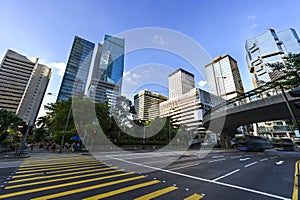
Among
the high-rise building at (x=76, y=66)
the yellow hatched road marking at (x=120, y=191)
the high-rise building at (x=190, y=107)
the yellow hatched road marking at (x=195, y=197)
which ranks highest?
the high-rise building at (x=76, y=66)

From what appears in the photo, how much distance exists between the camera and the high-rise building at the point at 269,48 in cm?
7000

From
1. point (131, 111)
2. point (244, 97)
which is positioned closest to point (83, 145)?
point (131, 111)

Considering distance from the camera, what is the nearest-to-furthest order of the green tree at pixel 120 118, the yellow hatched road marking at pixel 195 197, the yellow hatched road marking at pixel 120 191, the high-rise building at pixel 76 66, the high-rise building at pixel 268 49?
the yellow hatched road marking at pixel 120 191
the yellow hatched road marking at pixel 195 197
the green tree at pixel 120 118
the high-rise building at pixel 268 49
the high-rise building at pixel 76 66

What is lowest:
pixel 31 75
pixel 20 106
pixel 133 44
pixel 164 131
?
pixel 164 131

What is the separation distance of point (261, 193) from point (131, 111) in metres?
29.5

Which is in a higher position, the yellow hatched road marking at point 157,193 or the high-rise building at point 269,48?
A: the high-rise building at point 269,48

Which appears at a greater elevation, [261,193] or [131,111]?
[131,111]

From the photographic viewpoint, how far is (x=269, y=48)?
73250 millimetres

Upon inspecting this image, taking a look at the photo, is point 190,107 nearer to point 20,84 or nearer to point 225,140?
point 225,140

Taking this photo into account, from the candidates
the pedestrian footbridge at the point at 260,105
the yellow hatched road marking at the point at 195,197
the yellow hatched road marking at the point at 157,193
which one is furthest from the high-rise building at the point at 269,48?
the yellow hatched road marking at the point at 157,193

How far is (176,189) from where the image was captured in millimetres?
4281

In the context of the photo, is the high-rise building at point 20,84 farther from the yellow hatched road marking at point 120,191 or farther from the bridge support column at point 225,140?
the yellow hatched road marking at point 120,191

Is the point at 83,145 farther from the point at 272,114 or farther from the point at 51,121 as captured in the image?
the point at 272,114

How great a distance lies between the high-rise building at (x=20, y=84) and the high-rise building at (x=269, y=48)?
110 metres
